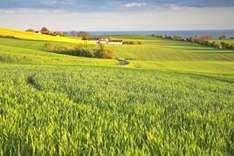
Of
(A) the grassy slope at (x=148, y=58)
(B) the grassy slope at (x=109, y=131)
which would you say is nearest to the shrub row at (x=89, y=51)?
(A) the grassy slope at (x=148, y=58)

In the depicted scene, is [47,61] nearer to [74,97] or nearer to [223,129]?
[74,97]

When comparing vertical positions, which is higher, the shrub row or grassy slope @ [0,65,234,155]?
grassy slope @ [0,65,234,155]

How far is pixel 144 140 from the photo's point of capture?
9.01 m

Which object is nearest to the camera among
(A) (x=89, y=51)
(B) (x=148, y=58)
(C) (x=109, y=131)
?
(C) (x=109, y=131)

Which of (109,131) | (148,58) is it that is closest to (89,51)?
(148,58)

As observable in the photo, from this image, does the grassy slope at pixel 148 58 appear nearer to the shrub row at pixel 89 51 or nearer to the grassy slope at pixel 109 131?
the shrub row at pixel 89 51

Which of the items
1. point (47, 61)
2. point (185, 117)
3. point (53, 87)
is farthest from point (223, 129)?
point (47, 61)

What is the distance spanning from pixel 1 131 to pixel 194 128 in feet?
14.4

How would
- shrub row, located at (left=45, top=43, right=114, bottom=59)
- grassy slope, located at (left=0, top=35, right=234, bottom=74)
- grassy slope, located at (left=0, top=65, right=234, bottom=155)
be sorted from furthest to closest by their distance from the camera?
1. shrub row, located at (left=45, top=43, right=114, bottom=59)
2. grassy slope, located at (left=0, top=35, right=234, bottom=74)
3. grassy slope, located at (left=0, top=65, right=234, bottom=155)

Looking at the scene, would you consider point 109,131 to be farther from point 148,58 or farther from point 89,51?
point 148,58

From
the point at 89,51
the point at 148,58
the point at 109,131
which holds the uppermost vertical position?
the point at 109,131

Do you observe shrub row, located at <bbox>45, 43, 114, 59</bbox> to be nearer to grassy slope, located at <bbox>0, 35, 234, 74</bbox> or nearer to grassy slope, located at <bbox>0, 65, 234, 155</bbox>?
grassy slope, located at <bbox>0, 35, 234, 74</bbox>

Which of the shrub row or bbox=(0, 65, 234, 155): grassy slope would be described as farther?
the shrub row

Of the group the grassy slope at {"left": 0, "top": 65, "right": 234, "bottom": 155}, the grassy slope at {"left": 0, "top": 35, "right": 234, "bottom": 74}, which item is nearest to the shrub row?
the grassy slope at {"left": 0, "top": 35, "right": 234, "bottom": 74}
